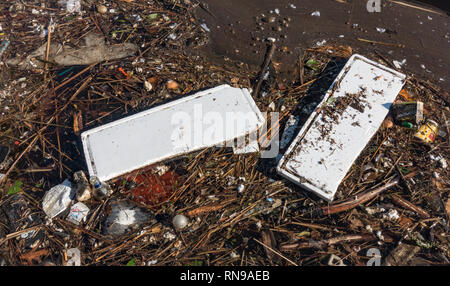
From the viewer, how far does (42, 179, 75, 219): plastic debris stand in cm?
309

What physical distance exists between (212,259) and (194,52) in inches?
103

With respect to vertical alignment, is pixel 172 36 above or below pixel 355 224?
above

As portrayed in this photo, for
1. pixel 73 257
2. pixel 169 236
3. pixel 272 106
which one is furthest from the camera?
pixel 272 106

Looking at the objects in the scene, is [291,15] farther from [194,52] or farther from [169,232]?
[169,232]

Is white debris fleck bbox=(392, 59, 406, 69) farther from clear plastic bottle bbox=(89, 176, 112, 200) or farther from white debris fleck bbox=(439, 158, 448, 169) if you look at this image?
clear plastic bottle bbox=(89, 176, 112, 200)

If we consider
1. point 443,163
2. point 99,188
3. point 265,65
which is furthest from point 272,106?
point 99,188

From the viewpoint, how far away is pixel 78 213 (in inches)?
122

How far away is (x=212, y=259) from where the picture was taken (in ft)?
9.86

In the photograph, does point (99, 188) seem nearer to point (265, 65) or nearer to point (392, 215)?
point (265, 65)

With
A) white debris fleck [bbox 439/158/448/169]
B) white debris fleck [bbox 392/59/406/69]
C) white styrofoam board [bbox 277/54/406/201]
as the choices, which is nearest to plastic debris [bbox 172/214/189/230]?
white styrofoam board [bbox 277/54/406/201]

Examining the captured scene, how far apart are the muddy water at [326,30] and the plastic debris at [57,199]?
2.42m

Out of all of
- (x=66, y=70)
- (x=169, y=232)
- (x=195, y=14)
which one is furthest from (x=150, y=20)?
(x=169, y=232)

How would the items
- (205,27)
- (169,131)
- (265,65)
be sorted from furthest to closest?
1. (205,27)
2. (265,65)
3. (169,131)

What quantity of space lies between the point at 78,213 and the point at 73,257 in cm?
41
